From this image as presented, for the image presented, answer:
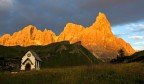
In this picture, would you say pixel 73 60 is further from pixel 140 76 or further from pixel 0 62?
pixel 140 76

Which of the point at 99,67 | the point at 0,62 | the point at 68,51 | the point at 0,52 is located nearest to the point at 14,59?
the point at 0,62

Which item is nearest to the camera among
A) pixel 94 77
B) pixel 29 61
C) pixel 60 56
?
pixel 94 77

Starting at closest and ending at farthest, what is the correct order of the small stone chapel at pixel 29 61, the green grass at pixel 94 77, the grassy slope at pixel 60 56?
the green grass at pixel 94 77
the small stone chapel at pixel 29 61
the grassy slope at pixel 60 56

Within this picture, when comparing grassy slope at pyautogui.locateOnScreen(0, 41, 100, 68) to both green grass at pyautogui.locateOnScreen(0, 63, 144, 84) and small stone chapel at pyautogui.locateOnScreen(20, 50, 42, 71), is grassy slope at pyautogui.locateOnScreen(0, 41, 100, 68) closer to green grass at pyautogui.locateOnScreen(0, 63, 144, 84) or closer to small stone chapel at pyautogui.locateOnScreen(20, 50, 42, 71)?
small stone chapel at pyautogui.locateOnScreen(20, 50, 42, 71)

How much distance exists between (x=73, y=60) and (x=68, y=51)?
1509cm

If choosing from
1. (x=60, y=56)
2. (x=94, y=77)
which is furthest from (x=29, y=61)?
(x=94, y=77)

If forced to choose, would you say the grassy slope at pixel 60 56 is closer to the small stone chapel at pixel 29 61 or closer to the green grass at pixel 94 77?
the small stone chapel at pixel 29 61

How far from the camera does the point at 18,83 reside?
56.5 ft

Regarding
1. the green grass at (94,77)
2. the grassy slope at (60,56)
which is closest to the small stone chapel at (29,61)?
the grassy slope at (60,56)

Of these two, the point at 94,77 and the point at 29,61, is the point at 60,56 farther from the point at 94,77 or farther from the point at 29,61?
the point at 94,77

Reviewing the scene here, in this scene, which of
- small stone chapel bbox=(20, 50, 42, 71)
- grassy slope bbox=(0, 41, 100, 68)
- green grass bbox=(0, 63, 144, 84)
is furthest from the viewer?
grassy slope bbox=(0, 41, 100, 68)

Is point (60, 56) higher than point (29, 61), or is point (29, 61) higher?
point (60, 56)

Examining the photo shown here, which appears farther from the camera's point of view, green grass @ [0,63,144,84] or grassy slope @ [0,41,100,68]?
grassy slope @ [0,41,100,68]

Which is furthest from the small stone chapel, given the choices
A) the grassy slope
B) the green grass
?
the green grass
